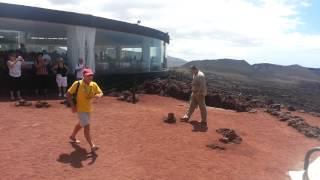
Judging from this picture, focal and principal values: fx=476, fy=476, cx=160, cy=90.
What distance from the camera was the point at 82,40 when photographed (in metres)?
19.7

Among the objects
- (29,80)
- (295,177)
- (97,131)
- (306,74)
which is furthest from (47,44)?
(306,74)

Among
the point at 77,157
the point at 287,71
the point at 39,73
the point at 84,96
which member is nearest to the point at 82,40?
the point at 39,73

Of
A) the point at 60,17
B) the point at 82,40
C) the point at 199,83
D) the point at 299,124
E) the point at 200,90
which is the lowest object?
the point at 299,124

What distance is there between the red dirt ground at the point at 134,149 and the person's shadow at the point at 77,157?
19 mm

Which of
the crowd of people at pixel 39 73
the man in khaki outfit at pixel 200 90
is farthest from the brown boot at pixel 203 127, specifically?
the crowd of people at pixel 39 73

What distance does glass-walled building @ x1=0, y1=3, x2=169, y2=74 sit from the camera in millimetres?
18219

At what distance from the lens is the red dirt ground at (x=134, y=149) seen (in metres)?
8.86

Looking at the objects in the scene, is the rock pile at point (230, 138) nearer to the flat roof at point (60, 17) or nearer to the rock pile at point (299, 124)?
the rock pile at point (299, 124)

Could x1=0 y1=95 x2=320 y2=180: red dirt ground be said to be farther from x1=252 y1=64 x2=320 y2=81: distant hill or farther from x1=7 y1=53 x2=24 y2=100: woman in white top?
x1=252 y1=64 x2=320 y2=81: distant hill

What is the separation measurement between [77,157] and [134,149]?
142 cm

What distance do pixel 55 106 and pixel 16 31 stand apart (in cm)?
801

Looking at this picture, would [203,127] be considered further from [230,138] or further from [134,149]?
[134,149]

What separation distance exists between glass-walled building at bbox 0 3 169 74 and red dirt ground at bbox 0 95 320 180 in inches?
184

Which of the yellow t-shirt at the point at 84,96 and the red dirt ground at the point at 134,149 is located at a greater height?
the yellow t-shirt at the point at 84,96
